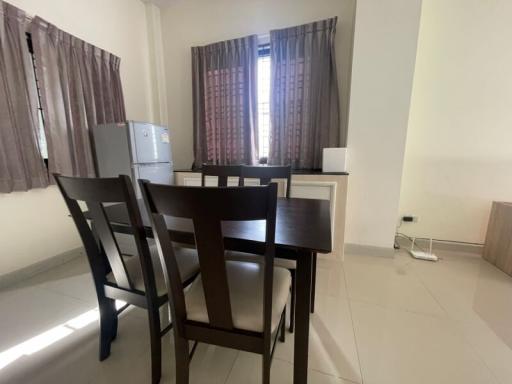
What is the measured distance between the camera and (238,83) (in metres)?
2.70

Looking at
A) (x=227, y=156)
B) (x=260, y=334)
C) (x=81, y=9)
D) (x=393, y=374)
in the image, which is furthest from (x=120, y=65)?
(x=393, y=374)

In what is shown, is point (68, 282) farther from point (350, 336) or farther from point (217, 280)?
point (350, 336)

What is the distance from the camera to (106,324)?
113 cm

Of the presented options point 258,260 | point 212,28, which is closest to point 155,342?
point 258,260

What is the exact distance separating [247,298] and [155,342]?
1.68 ft

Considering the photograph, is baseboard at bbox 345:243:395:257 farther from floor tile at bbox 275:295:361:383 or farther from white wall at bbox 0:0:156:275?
white wall at bbox 0:0:156:275

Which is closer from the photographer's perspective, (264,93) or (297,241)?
(297,241)

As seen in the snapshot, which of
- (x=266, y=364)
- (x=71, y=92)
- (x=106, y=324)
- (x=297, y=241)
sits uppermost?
(x=71, y=92)

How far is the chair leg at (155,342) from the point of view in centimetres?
95

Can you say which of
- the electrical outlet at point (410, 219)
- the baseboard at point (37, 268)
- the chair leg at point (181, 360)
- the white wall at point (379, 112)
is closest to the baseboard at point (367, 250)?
the white wall at point (379, 112)

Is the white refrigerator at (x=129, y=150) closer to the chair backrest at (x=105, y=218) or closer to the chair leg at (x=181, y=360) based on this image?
the chair backrest at (x=105, y=218)

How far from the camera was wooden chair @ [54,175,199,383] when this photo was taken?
82 centimetres

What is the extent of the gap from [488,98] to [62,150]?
4.19 metres

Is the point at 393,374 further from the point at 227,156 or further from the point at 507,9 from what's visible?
the point at 507,9
